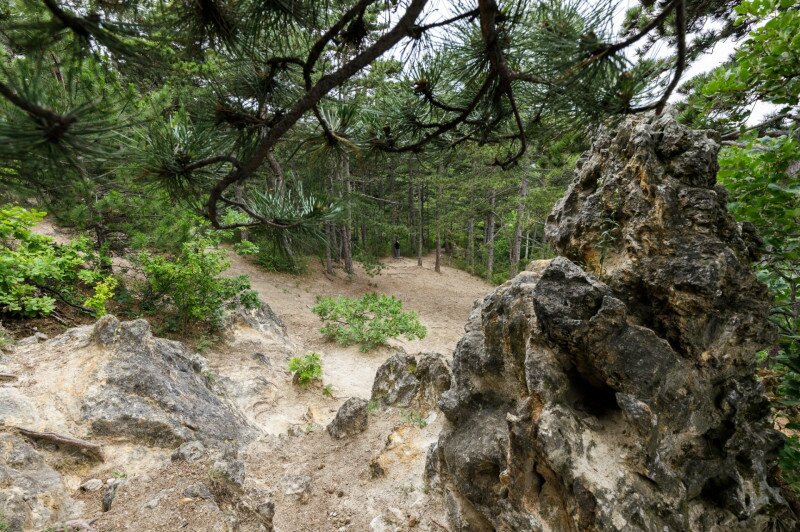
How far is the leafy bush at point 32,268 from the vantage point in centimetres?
432

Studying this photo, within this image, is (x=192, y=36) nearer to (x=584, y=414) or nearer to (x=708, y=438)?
(x=584, y=414)

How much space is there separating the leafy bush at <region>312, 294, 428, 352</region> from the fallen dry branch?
607 cm

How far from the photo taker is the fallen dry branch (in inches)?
125

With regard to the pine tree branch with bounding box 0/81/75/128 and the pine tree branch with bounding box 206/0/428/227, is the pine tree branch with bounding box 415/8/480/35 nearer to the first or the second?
the pine tree branch with bounding box 206/0/428/227

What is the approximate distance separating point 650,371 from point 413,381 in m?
3.37

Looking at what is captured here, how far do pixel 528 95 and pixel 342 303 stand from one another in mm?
8760

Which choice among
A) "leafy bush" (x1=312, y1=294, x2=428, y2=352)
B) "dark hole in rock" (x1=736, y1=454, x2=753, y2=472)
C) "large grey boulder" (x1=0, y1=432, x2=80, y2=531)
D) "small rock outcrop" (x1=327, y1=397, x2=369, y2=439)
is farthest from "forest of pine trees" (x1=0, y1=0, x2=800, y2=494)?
"leafy bush" (x1=312, y1=294, x2=428, y2=352)

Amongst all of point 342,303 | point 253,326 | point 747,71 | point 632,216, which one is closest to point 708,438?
point 632,216

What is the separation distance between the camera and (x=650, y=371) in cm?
199

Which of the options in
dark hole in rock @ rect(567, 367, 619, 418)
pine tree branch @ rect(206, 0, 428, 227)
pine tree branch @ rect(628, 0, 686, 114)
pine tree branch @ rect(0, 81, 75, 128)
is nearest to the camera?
pine tree branch @ rect(0, 81, 75, 128)

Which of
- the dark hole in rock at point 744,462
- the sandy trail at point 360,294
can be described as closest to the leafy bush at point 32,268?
the sandy trail at point 360,294

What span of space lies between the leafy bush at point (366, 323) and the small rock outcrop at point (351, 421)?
435cm

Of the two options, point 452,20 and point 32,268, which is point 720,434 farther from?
point 32,268

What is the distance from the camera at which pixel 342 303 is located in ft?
34.9
